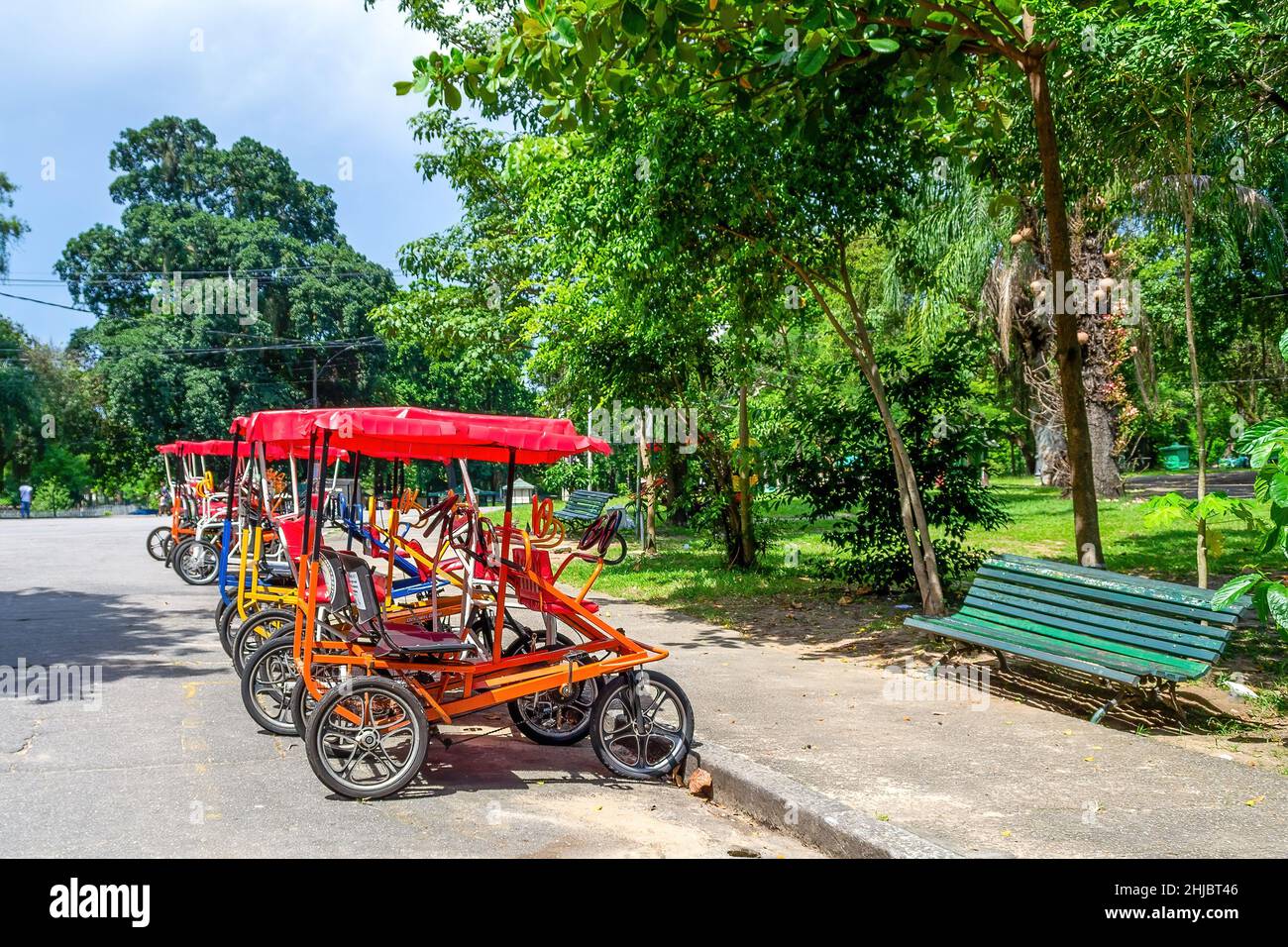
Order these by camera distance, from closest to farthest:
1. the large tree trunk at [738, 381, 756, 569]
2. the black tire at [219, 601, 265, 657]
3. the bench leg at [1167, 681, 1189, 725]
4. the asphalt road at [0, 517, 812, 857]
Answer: the asphalt road at [0, 517, 812, 857]
the bench leg at [1167, 681, 1189, 725]
the black tire at [219, 601, 265, 657]
the large tree trunk at [738, 381, 756, 569]

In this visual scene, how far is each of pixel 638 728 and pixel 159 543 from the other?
16.1 m

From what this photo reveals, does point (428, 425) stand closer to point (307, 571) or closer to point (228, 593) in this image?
→ point (307, 571)

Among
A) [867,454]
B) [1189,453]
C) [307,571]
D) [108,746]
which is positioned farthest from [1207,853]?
[1189,453]

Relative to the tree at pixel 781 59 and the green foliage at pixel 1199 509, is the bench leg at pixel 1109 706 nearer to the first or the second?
the green foliage at pixel 1199 509

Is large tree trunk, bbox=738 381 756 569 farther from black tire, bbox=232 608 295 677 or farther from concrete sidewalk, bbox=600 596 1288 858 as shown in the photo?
black tire, bbox=232 608 295 677

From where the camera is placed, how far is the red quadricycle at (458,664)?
5.29 metres

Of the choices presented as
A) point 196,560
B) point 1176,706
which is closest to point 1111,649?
point 1176,706

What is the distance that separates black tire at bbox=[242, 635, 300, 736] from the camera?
633 cm

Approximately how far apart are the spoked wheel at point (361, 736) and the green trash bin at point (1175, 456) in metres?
64.9

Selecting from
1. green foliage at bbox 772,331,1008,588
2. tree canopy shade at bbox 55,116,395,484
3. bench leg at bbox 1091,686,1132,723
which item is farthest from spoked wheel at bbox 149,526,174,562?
tree canopy shade at bbox 55,116,395,484

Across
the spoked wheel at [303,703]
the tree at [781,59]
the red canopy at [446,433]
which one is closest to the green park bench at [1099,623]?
the tree at [781,59]

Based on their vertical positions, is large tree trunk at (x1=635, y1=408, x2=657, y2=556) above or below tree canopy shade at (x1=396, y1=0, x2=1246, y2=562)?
below

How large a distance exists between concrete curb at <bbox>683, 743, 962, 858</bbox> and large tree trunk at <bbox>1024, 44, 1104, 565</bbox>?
405cm
